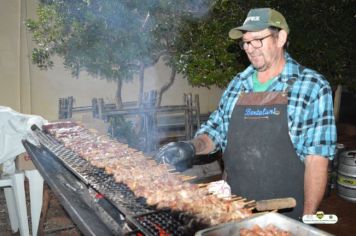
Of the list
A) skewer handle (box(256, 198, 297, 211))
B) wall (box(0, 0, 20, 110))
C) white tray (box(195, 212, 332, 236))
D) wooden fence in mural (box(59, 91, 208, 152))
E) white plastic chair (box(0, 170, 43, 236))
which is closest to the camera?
white tray (box(195, 212, 332, 236))

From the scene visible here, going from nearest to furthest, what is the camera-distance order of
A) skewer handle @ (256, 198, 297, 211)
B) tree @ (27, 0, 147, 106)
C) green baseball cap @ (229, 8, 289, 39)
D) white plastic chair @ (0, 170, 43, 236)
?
skewer handle @ (256, 198, 297, 211) < green baseball cap @ (229, 8, 289, 39) < white plastic chair @ (0, 170, 43, 236) < tree @ (27, 0, 147, 106)

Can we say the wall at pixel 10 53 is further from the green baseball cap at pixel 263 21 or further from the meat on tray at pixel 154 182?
the green baseball cap at pixel 263 21

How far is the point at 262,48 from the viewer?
133 inches

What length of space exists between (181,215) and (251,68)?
1.79m

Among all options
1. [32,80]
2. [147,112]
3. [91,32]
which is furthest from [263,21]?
[32,80]

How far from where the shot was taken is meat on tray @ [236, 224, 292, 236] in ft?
7.04

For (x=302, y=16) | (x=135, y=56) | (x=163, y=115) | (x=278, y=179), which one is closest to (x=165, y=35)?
(x=135, y=56)

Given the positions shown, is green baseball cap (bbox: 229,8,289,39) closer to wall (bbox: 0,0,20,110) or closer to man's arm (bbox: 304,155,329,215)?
man's arm (bbox: 304,155,329,215)

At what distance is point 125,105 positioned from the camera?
11.0m

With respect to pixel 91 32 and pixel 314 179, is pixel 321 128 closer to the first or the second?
pixel 314 179

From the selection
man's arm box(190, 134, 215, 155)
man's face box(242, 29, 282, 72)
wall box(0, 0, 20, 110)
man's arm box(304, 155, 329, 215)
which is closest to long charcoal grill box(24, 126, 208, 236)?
man's arm box(190, 134, 215, 155)

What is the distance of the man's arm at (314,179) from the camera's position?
125 inches

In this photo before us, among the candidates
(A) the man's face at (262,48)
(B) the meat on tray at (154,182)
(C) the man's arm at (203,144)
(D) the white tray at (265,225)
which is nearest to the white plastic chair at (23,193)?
(B) the meat on tray at (154,182)

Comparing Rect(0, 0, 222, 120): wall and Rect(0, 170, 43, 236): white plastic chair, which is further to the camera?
Rect(0, 0, 222, 120): wall
